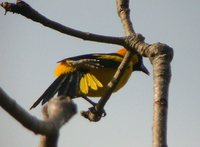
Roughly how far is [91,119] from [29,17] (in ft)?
7.65

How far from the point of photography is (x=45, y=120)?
55cm

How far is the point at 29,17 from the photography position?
152 centimetres

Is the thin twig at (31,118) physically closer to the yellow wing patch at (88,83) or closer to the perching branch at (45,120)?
the perching branch at (45,120)

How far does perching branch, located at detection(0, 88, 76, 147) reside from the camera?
525 millimetres

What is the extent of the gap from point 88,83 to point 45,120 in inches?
205

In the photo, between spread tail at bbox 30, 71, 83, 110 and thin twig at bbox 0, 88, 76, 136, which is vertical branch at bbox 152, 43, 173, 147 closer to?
thin twig at bbox 0, 88, 76, 136

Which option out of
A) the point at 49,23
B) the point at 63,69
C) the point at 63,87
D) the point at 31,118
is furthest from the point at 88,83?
the point at 31,118

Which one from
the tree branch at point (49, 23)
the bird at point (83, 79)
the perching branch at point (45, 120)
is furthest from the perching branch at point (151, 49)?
the bird at point (83, 79)

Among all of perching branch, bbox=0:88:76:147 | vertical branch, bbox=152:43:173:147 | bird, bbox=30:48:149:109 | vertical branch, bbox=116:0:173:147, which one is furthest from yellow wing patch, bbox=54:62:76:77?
perching branch, bbox=0:88:76:147

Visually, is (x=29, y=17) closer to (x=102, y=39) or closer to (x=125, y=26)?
(x=102, y=39)

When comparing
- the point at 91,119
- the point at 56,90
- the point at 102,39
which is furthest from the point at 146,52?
the point at 56,90

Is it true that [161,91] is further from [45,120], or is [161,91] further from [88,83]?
[88,83]

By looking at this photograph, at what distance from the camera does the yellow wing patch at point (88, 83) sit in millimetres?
5627

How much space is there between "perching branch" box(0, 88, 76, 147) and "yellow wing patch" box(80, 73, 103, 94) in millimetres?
5027
